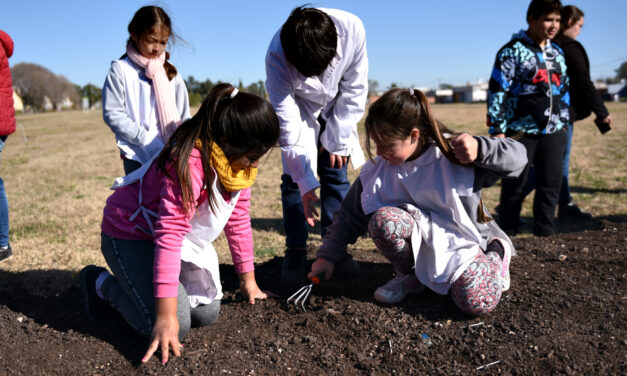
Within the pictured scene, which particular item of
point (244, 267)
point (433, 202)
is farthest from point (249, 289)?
point (433, 202)

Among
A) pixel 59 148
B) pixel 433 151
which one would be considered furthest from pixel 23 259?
pixel 59 148

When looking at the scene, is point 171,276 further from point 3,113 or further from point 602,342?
point 3,113

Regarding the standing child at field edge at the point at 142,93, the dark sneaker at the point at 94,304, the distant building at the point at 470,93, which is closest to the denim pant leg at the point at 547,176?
the standing child at field edge at the point at 142,93

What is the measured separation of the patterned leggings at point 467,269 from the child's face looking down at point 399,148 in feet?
0.83

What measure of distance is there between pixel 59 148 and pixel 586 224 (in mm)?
14035

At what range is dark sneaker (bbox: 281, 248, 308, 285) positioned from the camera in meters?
2.90

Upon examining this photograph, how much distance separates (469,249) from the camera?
91.6 inches

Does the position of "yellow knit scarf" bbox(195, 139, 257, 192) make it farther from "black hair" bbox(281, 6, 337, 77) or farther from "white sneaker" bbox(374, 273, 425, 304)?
"white sneaker" bbox(374, 273, 425, 304)

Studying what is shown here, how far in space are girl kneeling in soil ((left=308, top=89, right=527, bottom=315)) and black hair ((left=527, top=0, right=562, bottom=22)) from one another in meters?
1.81

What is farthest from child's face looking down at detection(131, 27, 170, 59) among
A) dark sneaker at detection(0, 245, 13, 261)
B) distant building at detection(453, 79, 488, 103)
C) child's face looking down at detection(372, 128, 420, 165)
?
distant building at detection(453, 79, 488, 103)

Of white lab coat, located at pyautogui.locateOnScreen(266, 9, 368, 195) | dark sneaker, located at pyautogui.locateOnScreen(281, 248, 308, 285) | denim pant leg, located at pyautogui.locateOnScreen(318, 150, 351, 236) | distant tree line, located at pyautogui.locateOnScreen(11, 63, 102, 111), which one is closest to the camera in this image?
white lab coat, located at pyautogui.locateOnScreen(266, 9, 368, 195)

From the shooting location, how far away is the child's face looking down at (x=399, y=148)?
7.49ft

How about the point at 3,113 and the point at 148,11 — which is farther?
the point at 3,113

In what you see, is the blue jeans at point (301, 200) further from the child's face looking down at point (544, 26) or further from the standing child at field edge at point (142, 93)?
the child's face looking down at point (544, 26)
